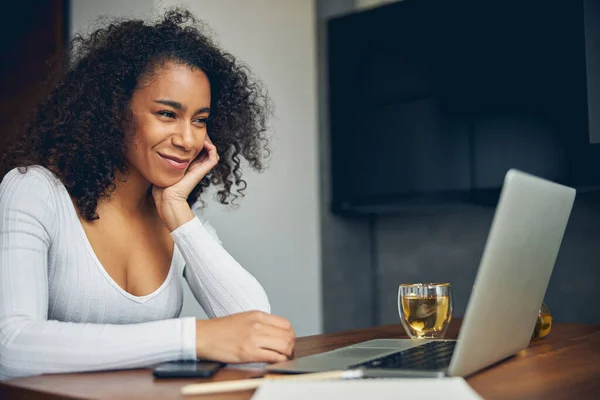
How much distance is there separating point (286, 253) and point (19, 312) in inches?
80.6

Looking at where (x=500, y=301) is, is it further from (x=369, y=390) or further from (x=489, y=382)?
(x=369, y=390)

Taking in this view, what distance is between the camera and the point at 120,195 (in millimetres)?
1601

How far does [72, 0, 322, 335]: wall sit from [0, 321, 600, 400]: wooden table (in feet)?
5.64

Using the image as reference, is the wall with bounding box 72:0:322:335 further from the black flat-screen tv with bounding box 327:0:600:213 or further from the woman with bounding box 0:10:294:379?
the woman with bounding box 0:10:294:379

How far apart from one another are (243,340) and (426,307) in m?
0.41

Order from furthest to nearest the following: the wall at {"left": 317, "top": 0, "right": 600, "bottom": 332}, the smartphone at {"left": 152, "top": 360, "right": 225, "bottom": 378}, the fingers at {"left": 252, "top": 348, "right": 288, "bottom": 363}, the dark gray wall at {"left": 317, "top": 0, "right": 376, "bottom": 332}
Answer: the dark gray wall at {"left": 317, "top": 0, "right": 376, "bottom": 332} → the wall at {"left": 317, "top": 0, "right": 600, "bottom": 332} → the fingers at {"left": 252, "top": 348, "right": 288, "bottom": 363} → the smartphone at {"left": 152, "top": 360, "right": 225, "bottom": 378}

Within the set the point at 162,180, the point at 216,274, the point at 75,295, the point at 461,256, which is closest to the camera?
the point at 75,295

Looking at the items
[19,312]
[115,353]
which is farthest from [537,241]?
[19,312]

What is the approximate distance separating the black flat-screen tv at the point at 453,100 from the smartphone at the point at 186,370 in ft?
6.56

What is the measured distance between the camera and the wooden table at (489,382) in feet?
2.50

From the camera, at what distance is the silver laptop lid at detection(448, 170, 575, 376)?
2.46ft

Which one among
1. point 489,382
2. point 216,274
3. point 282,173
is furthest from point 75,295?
point 282,173

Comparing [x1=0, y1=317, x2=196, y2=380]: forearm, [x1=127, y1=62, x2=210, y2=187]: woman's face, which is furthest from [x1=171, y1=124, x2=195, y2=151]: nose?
[x1=0, y1=317, x2=196, y2=380]: forearm

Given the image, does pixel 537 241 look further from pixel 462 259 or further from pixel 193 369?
pixel 462 259
